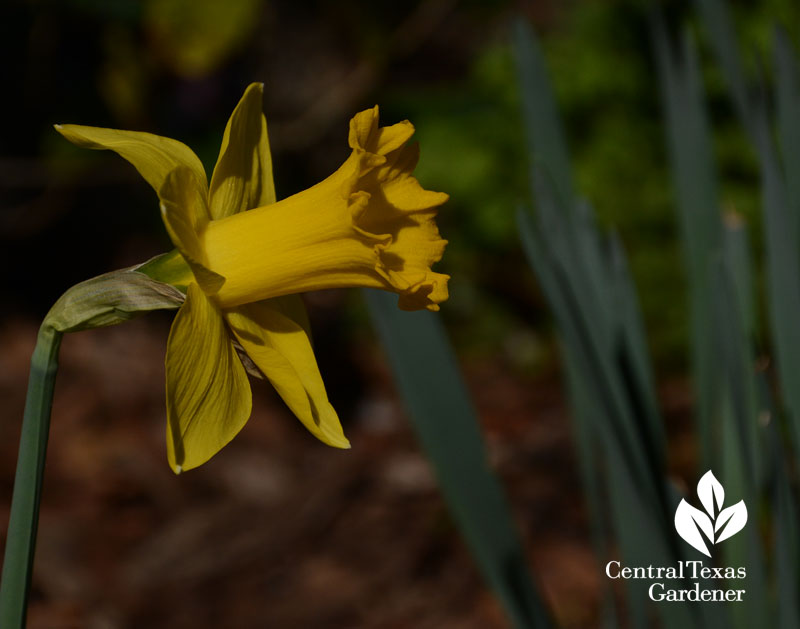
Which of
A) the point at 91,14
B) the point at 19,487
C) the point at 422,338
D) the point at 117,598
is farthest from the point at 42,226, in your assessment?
the point at 19,487

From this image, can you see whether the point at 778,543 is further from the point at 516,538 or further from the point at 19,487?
the point at 19,487

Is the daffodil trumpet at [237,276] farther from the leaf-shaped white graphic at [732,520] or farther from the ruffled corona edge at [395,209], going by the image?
the leaf-shaped white graphic at [732,520]

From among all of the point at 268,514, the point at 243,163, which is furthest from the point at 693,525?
the point at 268,514

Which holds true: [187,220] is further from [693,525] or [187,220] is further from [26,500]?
[693,525]

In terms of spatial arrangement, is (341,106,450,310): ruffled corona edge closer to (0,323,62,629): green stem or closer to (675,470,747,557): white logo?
(0,323,62,629): green stem

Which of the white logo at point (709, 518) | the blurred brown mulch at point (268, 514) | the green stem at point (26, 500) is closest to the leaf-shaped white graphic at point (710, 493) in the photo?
the white logo at point (709, 518)

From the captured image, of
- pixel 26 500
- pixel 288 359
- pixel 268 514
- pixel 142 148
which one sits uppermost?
pixel 268 514
